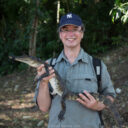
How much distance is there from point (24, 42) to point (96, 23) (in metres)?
3.18

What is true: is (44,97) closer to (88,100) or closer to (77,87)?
(77,87)

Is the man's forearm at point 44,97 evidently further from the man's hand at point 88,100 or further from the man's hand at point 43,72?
the man's hand at point 88,100

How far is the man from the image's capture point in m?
2.14

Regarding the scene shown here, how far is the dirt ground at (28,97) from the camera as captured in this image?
4.70 metres

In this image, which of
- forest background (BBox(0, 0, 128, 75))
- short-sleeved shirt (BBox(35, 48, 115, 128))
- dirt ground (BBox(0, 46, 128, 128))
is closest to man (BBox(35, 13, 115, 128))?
short-sleeved shirt (BBox(35, 48, 115, 128))

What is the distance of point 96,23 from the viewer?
8188 millimetres

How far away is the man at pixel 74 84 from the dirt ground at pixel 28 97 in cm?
233

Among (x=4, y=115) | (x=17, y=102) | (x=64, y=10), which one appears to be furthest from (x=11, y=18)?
(x=4, y=115)

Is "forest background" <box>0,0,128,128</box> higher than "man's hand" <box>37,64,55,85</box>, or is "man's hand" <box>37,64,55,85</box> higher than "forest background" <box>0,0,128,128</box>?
"man's hand" <box>37,64,55,85</box>

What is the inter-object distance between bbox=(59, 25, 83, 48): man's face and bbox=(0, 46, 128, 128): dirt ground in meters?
2.69

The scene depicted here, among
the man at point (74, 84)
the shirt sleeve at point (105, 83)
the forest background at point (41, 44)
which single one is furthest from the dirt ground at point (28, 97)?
the man at point (74, 84)

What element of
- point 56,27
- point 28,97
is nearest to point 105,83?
point 28,97

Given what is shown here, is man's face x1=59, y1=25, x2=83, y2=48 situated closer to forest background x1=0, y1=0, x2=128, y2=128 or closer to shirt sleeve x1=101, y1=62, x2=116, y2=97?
shirt sleeve x1=101, y1=62, x2=116, y2=97

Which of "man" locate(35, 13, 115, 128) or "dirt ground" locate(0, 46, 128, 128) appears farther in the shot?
"dirt ground" locate(0, 46, 128, 128)
